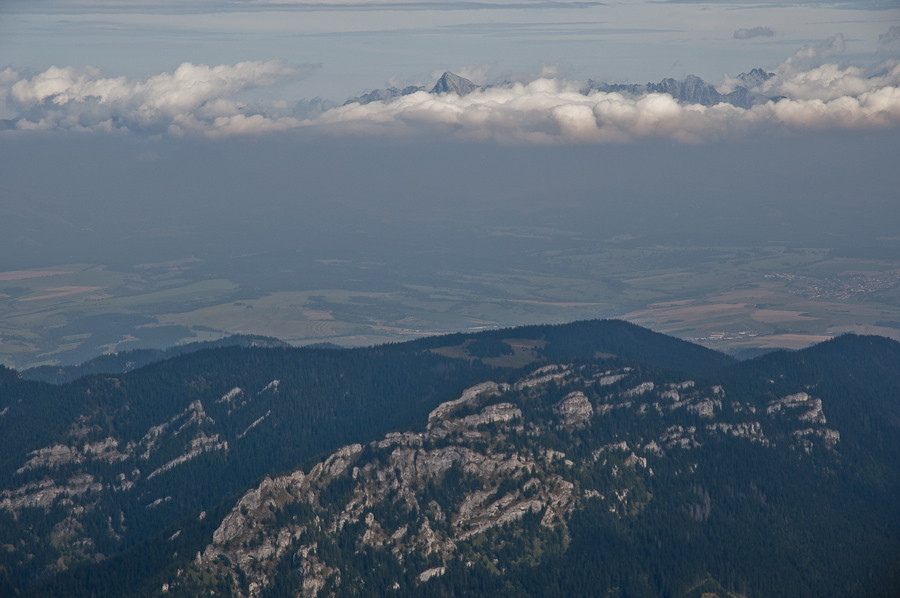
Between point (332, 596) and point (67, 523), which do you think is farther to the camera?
point (67, 523)

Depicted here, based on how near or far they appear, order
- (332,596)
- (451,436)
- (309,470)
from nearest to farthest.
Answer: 1. (332,596)
2. (309,470)
3. (451,436)

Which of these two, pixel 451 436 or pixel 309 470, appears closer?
pixel 309 470

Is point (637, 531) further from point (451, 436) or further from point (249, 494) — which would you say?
point (249, 494)

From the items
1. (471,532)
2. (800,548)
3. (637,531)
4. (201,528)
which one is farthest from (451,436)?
(800,548)

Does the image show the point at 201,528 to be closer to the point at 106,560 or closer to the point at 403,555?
the point at 106,560

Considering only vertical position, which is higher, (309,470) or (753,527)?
(309,470)

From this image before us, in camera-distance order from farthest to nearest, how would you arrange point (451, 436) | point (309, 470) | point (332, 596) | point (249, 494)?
1. point (451, 436)
2. point (309, 470)
3. point (249, 494)
4. point (332, 596)

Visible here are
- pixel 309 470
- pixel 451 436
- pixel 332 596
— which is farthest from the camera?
pixel 451 436

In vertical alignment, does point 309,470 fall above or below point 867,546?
above

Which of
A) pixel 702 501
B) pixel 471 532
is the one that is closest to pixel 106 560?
pixel 471 532
